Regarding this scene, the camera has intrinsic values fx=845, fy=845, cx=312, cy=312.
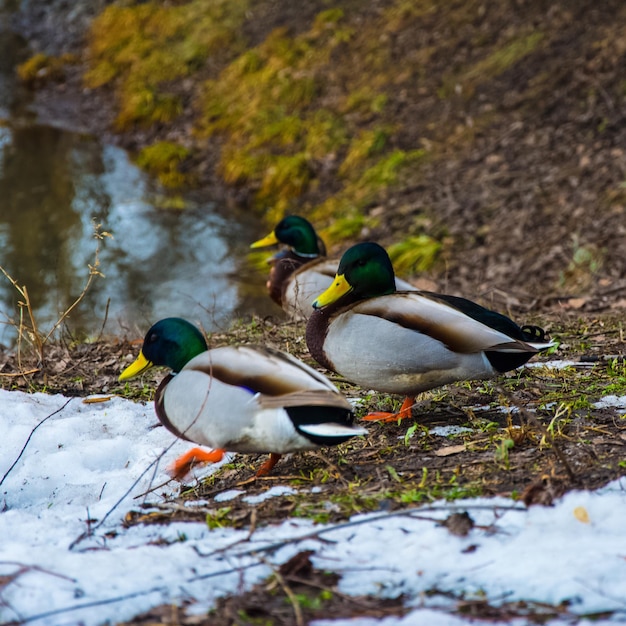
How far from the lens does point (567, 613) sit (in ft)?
6.65

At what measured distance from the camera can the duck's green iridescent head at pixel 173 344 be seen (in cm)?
333

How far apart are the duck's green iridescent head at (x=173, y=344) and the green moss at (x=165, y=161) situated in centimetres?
783

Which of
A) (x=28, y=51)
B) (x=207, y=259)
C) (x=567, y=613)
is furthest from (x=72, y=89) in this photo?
(x=567, y=613)

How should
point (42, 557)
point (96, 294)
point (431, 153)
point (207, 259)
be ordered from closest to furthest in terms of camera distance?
1. point (42, 557)
2. point (96, 294)
3. point (207, 259)
4. point (431, 153)

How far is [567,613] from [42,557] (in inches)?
57.2

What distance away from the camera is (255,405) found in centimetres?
292

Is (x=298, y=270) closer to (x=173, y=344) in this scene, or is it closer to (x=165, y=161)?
(x=173, y=344)

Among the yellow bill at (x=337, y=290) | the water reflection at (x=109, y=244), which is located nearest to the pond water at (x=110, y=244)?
the water reflection at (x=109, y=244)

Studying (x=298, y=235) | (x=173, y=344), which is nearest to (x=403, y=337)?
(x=173, y=344)

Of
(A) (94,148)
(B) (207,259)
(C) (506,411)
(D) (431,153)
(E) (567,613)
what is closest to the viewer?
(E) (567,613)

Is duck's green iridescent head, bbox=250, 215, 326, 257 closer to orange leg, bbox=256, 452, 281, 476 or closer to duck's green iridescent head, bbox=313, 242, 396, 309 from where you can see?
duck's green iridescent head, bbox=313, 242, 396, 309

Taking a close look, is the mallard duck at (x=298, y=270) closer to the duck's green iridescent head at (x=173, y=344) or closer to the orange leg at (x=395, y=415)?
the orange leg at (x=395, y=415)

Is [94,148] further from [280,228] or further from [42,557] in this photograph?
[42,557]

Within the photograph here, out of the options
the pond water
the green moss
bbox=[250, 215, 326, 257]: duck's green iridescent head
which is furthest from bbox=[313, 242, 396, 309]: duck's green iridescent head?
the green moss
